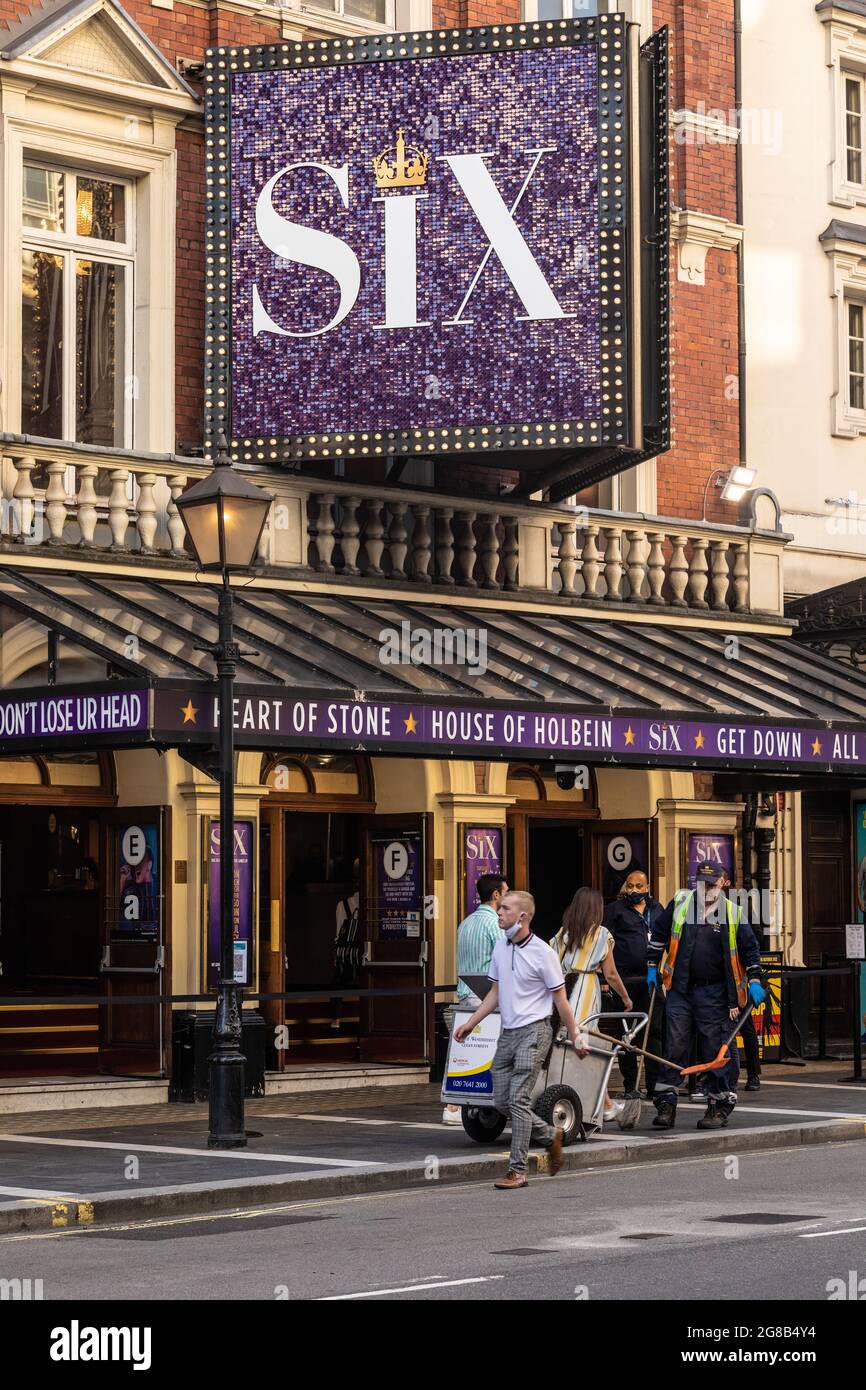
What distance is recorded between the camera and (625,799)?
2269 centimetres

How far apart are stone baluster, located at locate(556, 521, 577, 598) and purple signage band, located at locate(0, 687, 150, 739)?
6.98m

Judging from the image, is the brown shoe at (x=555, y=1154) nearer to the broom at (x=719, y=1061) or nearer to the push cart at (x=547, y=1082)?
the push cart at (x=547, y=1082)

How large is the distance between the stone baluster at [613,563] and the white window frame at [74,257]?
17.1ft

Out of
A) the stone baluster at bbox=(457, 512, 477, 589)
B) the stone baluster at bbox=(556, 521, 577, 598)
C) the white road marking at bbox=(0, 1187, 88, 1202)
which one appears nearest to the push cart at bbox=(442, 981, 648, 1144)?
the white road marking at bbox=(0, 1187, 88, 1202)

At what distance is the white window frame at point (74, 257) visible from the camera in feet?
62.4

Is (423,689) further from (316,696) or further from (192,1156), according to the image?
(192,1156)

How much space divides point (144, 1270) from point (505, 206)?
11.3 m

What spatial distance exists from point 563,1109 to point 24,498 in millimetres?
6265

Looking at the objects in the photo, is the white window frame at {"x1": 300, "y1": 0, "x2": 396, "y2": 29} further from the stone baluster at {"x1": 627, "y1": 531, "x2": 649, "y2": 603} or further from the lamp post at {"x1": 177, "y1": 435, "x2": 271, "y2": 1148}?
the lamp post at {"x1": 177, "y1": 435, "x2": 271, "y2": 1148}

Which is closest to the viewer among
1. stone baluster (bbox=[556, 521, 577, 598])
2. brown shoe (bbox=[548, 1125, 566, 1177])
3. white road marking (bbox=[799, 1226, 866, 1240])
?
white road marking (bbox=[799, 1226, 866, 1240])

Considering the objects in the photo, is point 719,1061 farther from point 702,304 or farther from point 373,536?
point 702,304

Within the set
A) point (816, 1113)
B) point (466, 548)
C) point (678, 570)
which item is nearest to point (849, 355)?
point (678, 570)

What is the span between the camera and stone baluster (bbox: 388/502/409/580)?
2036cm

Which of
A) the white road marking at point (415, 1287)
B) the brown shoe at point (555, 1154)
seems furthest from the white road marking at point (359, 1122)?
the white road marking at point (415, 1287)
